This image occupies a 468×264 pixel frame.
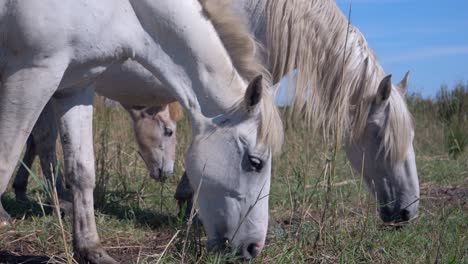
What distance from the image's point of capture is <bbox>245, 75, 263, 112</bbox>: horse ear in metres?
3.17

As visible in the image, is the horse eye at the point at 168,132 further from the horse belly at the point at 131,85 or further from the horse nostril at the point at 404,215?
the horse nostril at the point at 404,215

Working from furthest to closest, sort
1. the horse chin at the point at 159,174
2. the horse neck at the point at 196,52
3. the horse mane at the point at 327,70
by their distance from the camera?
the horse chin at the point at 159,174
the horse mane at the point at 327,70
the horse neck at the point at 196,52

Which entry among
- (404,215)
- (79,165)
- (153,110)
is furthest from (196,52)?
(153,110)

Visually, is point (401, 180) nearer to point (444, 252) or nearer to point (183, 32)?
point (444, 252)

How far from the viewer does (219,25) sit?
11.1 ft

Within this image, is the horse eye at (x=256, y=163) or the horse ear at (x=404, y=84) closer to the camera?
the horse eye at (x=256, y=163)

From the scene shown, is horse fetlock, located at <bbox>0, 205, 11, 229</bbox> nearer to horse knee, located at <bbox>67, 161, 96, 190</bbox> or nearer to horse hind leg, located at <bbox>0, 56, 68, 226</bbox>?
horse knee, located at <bbox>67, 161, 96, 190</bbox>

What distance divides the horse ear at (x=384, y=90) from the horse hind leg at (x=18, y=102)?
93.2 inches

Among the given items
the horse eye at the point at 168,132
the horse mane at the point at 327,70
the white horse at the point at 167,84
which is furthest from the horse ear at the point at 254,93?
the horse eye at the point at 168,132

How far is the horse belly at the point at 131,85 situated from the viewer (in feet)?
14.8

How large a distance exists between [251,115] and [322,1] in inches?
65.3

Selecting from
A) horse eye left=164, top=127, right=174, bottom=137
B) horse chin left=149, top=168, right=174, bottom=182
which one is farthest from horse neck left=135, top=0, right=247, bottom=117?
horse eye left=164, top=127, right=174, bottom=137

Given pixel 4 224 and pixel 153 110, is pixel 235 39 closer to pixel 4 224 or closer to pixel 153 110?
pixel 4 224

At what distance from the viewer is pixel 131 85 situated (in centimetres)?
462
